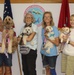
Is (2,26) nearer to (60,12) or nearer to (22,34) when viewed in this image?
(22,34)

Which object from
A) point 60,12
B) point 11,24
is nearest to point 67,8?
point 60,12

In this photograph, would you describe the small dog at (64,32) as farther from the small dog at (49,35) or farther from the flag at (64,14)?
the flag at (64,14)

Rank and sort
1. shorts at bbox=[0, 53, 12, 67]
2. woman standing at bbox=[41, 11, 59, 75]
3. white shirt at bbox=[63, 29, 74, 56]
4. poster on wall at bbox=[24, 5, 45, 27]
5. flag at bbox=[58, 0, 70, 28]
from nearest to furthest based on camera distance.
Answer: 1. white shirt at bbox=[63, 29, 74, 56]
2. woman standing at bbox=[41, 11, 59, 75]
3. shorts at bbox=[0, 53, 12, 67]
4. flag at bbox=[58, 0, 70, 28]
5. poster on wall at bbox=[24, 5, 45, 27]

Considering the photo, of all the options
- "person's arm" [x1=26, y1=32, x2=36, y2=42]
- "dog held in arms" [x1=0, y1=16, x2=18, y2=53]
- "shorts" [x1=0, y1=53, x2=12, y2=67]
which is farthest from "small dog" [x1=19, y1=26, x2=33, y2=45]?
"shorts" [x1=0, y1=53, x2=12, y2=67]

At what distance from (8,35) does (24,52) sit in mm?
307

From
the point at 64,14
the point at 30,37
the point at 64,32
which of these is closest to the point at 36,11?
the point at 64,14

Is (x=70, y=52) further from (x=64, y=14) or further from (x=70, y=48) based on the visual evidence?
(x=64, y=14)

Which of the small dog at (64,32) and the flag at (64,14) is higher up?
the flag at (64,14)

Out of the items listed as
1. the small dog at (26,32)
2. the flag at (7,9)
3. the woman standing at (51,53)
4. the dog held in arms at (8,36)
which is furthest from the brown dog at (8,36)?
the woman standing at (51,53)

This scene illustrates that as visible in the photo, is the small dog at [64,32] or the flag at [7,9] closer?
the small dog at [64,32]

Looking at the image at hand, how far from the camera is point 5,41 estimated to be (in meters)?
2.43

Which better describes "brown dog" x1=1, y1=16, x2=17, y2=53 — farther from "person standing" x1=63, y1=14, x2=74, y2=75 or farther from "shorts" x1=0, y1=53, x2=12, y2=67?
"person standing" x1=63, y1=14, x2=74, y2=75

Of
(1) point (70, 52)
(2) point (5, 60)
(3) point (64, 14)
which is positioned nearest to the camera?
(1) point (70, 52)

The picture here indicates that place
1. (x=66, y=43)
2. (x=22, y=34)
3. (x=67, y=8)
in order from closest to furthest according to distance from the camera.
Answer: (x=66, y=43) → (x=22, y=34) → (x=67, y=8)
